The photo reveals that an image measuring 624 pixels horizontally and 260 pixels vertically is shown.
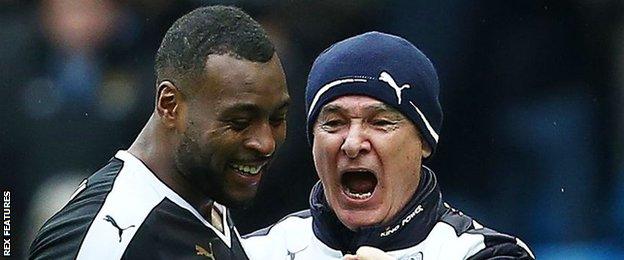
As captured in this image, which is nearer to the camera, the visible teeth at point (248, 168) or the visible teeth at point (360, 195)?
the visible teeth at point (248, 168)

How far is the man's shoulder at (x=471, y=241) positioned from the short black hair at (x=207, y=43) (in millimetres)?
674

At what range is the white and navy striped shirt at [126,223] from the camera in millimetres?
2863

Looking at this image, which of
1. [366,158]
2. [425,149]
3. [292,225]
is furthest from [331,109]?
[292,225]

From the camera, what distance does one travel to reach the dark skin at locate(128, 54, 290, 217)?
2.96 metres

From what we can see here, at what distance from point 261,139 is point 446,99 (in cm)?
214

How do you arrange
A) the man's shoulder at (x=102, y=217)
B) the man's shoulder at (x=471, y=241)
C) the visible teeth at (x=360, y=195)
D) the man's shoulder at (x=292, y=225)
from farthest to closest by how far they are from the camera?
the man's shoulder at (x=292, y=225) → the visible teeth at (x=360, y=195) → the man's shoulder at (x=471, y=241) → the man's shoulder at (x=102, y=217)

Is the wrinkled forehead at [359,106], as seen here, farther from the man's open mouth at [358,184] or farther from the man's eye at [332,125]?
the man's open mouth at [358,184]

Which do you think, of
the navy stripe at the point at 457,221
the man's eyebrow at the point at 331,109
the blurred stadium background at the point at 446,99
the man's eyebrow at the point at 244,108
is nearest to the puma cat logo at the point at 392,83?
the man's eyebrow at the point at 331,109

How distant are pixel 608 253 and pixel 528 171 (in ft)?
1.32

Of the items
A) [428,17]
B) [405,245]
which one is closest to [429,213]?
[405,245]

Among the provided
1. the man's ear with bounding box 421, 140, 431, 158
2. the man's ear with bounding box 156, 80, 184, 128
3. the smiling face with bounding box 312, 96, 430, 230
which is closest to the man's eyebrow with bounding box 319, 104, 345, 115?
the smiling face with bounding box 312, 96, 430, 230

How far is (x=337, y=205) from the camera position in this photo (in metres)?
3.46

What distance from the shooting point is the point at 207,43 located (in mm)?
2971

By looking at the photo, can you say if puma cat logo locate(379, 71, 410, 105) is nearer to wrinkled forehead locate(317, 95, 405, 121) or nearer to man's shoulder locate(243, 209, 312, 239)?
wrinkled forehead locate(317, 95, 405, 121)
